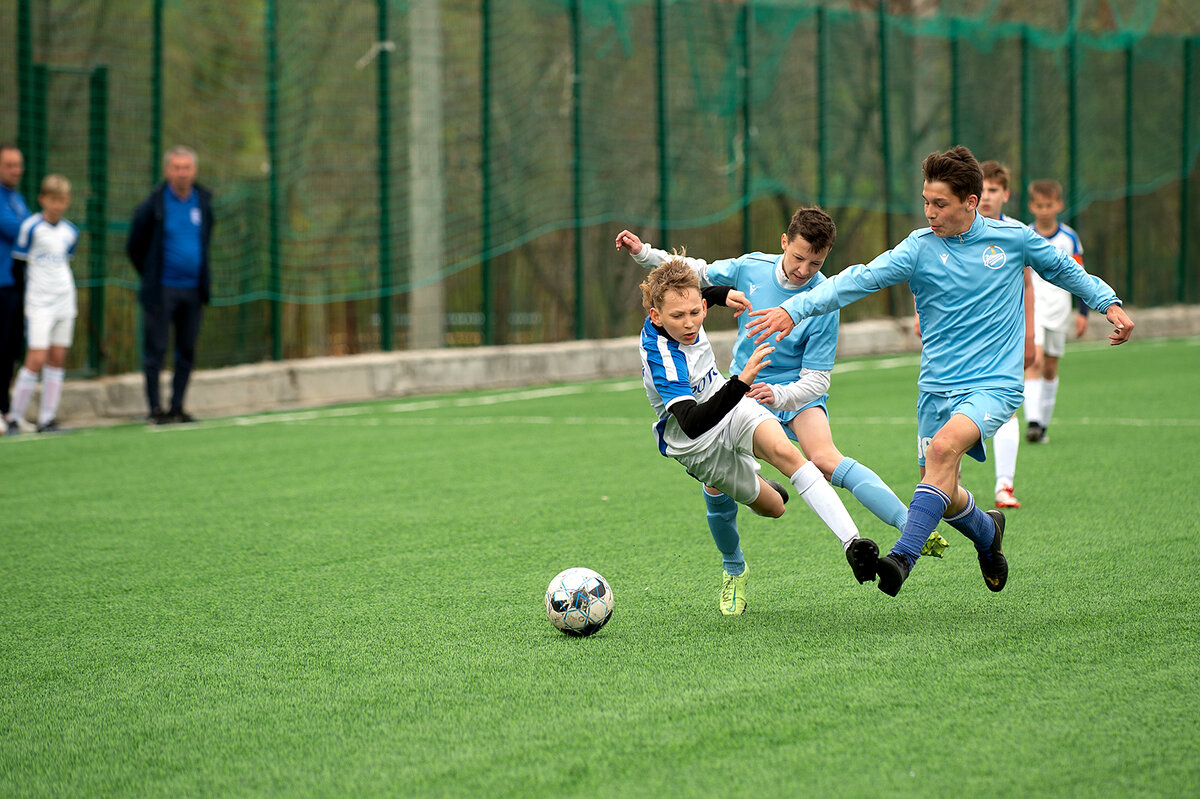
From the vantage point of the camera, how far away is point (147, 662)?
447 cm

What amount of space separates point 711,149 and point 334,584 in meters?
11.9

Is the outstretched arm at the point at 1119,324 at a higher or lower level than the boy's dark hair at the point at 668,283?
lower

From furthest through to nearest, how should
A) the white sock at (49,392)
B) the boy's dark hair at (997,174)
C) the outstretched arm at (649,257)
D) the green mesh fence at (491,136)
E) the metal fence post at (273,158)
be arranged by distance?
the metal fence post at (273,158) → the green mesh fence at (491,136) → the white sock at (49,392) → the boy's dark hair at (997,174) → the outstretched arm at (649,257)

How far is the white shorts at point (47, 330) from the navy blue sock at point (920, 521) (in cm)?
818

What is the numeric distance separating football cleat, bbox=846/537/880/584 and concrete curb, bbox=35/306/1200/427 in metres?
8.72

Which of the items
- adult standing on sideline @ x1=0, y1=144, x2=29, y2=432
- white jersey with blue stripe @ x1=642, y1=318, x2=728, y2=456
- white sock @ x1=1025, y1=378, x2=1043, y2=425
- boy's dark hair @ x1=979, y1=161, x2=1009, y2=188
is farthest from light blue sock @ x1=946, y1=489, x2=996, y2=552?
adult standing on sideline @ x1=0, y1=144, x2=29, y2=432

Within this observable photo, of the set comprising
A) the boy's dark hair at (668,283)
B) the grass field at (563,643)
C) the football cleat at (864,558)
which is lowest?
the grass field at (563,643)

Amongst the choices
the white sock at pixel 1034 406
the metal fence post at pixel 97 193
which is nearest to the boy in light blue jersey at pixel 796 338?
the white sock at pixel 1034 406

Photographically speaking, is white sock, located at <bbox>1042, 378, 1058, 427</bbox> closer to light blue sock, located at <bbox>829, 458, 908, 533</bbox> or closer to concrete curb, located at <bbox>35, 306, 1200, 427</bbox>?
light blue sock, located at <bbox>829, 458, 908, 533</bbox>

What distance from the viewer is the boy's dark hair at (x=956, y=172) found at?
189 inches

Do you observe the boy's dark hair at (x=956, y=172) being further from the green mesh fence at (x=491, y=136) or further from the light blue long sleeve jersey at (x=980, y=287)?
the green mesh fence at (x=491, y=136)

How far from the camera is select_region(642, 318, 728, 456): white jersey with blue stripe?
15.5 ft

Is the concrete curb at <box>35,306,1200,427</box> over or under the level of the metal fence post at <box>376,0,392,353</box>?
under

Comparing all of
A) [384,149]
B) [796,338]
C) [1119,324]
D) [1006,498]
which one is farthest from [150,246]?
[1119,324]
